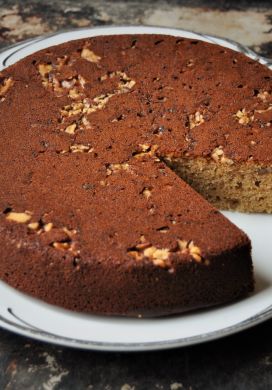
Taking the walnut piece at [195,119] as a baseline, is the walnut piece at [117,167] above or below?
below

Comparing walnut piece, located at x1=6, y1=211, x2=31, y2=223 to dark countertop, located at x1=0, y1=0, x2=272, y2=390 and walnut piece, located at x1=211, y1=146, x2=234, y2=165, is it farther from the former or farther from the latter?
walnut piece, located at x1=211, y1=146, x2=234, y2=165

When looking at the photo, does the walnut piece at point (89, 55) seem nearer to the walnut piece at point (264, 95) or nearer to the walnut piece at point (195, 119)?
the walnut piece at point (195, 119)

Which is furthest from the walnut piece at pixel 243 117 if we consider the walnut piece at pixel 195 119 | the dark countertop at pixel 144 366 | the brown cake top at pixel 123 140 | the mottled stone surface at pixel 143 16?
the mottled stone surface at pixel 143 16

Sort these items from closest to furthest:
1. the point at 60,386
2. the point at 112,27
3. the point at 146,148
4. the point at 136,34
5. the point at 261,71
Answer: the point at 60,386 < the point at 146,148 < the point at 261,71 < the point at 136,34 < the point at 112,27

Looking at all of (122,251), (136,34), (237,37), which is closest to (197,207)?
(122,251)

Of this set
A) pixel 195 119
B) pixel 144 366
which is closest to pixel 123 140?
pixel 195 119

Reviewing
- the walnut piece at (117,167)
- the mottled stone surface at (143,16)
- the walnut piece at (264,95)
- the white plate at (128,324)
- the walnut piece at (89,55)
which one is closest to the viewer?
the white plate at (128,324)

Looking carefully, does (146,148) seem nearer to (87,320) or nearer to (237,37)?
(87,320)
